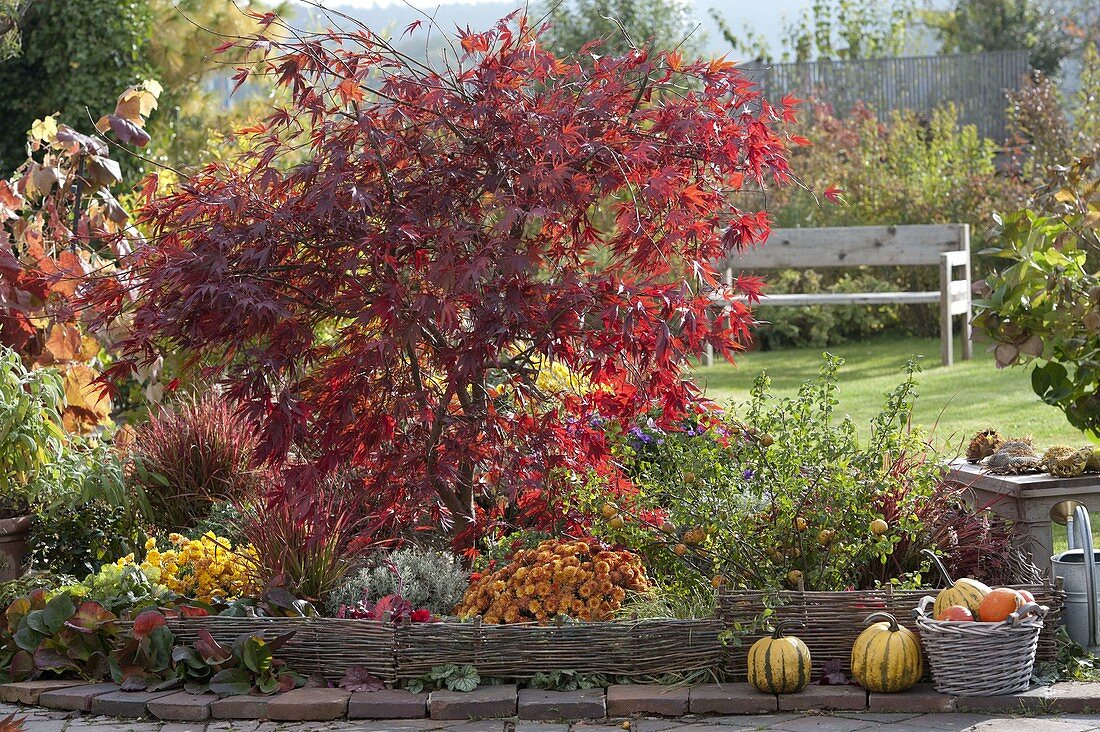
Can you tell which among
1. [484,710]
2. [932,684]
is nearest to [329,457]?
[484,710]

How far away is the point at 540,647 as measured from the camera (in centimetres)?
370

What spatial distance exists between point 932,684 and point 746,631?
545mm

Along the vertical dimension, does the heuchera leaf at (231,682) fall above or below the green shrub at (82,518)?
below

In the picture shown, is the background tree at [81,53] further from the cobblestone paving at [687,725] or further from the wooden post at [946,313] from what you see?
the cobblestone paving at [687,725]

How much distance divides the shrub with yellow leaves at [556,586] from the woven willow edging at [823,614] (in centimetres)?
38

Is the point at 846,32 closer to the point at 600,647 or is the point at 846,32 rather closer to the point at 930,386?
the point at 930,386

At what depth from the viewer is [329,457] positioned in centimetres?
393

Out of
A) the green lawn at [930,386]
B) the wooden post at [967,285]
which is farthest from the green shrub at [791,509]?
the wooden post at [967,285]

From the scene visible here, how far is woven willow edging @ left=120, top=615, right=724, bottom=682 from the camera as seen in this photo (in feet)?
12.1

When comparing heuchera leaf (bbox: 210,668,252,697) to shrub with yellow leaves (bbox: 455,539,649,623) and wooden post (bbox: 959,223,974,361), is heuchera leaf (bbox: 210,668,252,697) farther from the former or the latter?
wooden post (bbox: 959,223,974,361)

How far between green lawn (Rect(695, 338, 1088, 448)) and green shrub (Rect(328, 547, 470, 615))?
2392mm

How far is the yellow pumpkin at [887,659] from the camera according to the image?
11.4ft

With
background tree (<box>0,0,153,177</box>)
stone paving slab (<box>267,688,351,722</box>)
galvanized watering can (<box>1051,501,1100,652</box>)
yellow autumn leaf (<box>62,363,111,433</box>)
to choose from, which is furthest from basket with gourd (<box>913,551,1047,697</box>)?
background tree (<box>0,0,153,177</box>)

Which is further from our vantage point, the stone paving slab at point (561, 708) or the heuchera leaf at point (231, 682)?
the heuchera leaf at point (231, 682)
